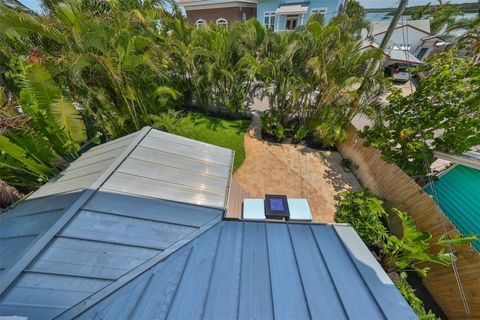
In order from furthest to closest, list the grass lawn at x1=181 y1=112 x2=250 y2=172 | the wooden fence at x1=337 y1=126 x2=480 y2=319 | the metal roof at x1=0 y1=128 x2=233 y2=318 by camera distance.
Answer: the grass lawn at x1=181 y1=112 x2=250 y2=172, the wooden fence at x1=337 y1=126 x2=480 y2=319, the metal roof at x1=0 y1=128 x2=233 y2=318

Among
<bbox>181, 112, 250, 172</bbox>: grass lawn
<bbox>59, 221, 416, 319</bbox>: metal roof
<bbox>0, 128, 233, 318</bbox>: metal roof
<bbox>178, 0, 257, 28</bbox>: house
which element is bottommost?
<bbox>181, 112, 250, 172</bbox>: grass lawn

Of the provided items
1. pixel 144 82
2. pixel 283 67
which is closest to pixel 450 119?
pixel 283 67

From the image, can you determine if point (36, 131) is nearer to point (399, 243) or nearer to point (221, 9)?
point (399, 243)

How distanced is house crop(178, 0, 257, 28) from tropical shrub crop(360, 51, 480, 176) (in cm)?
1838

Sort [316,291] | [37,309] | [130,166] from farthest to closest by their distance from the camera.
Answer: [130,166] → [316,291] → [37,309]

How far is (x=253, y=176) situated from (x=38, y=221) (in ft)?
19.0

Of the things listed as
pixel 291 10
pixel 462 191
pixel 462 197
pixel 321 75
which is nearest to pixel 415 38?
pixel 291 10

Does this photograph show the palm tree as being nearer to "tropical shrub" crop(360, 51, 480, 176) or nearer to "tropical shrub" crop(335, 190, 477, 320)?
"tropical shrub" crop(335, 190, 477, 320)

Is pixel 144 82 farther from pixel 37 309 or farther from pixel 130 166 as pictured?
pixel 37 309

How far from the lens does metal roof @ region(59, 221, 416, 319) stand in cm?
226

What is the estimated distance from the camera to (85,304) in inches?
87.4

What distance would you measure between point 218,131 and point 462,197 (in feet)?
28.6

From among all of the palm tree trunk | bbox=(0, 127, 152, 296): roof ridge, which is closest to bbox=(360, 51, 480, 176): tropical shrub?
bbox=(0, 127, 152, 296): roof ridge

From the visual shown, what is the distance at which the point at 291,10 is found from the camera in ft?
56.1
